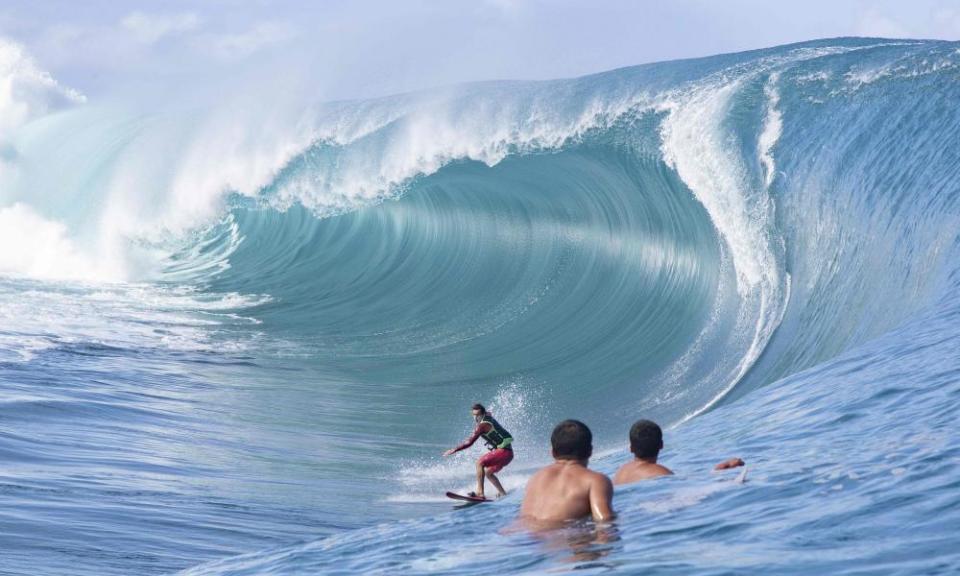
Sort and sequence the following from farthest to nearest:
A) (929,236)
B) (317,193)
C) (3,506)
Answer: (317,193), (929,236), (3,506)

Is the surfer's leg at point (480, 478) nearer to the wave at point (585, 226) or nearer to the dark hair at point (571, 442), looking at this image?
the dark hair at point (571, 442)

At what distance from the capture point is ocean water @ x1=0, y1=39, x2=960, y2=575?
6031mm

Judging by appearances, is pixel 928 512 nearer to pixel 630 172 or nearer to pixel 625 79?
pixel 630 172

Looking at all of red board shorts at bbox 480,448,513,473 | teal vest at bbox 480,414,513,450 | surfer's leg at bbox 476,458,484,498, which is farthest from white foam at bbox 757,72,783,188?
surfer's leg at bbox 476,458,484,498

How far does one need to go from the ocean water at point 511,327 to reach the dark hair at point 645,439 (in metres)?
0.26

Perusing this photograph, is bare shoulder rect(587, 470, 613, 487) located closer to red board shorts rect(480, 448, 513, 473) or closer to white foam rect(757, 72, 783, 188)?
red board shorts rect(480, 448, 513, 473)

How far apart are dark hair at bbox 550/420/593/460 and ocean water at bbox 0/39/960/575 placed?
293 millimetres

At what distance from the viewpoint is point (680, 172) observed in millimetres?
16859

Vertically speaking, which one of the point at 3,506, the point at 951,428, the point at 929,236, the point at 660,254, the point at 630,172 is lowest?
the point at 951,428

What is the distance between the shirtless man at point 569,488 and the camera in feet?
19.1

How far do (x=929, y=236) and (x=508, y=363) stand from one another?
4991 mm

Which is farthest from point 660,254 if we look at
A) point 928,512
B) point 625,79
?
point 928,512

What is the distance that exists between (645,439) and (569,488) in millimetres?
867

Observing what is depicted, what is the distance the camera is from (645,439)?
21.8 ft
